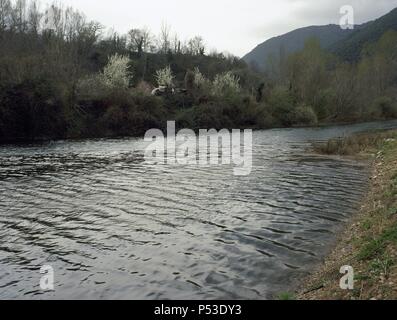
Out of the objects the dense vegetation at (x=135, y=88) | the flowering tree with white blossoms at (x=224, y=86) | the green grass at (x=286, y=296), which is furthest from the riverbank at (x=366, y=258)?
the flowering tree with white blossoms at (x=224, y=86)

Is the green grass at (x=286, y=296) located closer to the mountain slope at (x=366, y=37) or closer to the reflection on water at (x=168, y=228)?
the reflection on water at (x=168, y=228)

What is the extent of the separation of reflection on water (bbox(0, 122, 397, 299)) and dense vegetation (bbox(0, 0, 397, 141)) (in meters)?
28.2

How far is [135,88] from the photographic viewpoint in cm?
6831

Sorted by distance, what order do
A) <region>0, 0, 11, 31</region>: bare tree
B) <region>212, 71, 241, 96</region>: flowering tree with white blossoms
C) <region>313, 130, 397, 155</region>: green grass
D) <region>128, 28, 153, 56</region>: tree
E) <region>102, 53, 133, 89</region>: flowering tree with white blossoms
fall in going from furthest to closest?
<region>128, 28, 153, 56</region>: tree → <region>0, 0, 11, 31</region>: bare tree → <region>212, 71, 241, 96</region>: flowering tree with white blossoms → <region>102, 53, 133, 89</region>: flowering tree with white blossoms → <region>313, 130, 397, 155</region>: green grass

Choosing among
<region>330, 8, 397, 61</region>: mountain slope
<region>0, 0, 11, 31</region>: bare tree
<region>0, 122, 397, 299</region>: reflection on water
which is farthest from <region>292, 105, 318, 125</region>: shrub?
<region>330, 8, 397, 61</region>: mountain slope

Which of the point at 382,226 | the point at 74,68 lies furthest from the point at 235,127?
the point at 382,226

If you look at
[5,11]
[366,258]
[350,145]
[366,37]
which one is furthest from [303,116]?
[366,37]

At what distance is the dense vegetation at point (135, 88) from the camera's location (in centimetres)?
5100

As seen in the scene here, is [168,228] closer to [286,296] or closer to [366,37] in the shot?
[286,296]

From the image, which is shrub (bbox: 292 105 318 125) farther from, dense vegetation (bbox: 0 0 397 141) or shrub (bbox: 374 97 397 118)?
shrub (bbox: 374 97 397 118)

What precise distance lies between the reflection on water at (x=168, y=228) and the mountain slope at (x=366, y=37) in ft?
526

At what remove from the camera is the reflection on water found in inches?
371

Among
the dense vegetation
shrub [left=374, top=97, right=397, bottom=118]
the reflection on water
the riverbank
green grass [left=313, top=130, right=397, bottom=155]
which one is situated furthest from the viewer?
shrub [left=374, top=97, right=397, bottom=118]
